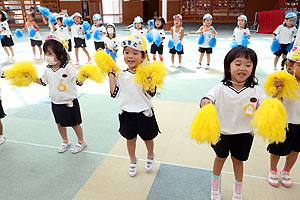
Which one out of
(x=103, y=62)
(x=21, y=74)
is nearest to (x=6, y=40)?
(x=21, y=74)

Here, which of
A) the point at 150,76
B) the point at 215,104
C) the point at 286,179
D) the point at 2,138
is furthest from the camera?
the point at 2,138

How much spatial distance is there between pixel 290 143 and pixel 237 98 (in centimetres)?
73

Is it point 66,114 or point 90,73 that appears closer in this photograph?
point 90,73

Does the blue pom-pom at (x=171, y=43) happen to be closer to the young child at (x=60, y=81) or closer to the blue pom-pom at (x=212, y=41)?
the blue pom-pom at (x=212, y=41)

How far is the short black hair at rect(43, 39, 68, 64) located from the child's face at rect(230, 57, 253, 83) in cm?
163

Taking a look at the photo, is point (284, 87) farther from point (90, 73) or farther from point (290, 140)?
point (90, 73)

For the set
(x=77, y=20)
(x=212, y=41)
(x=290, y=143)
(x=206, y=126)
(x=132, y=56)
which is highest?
(x=77, y=20)

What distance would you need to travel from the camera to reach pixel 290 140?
191cm

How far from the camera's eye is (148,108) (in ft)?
6.63

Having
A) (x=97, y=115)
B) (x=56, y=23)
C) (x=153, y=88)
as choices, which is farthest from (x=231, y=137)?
(x=56, y=23)

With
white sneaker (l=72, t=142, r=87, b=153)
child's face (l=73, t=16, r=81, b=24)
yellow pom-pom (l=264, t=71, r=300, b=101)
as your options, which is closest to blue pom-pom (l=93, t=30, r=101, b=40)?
child's face (l=73, t=16, r=81, b=24)

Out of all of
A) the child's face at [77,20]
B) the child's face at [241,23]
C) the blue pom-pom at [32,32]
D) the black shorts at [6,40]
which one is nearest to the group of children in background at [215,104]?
the child's face at [241,23]

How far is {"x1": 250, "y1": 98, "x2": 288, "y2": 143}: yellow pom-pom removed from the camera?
1.38 metres

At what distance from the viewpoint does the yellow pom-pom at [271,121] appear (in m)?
1.38
